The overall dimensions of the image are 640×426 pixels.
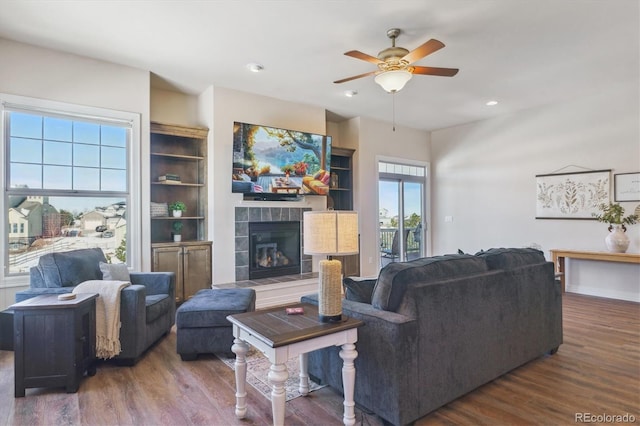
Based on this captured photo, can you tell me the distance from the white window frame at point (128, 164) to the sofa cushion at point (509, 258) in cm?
378

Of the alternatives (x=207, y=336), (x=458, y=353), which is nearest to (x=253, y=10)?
(x=207, y=336)

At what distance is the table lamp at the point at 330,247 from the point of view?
195 centimetres

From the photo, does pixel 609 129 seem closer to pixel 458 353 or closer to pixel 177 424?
pixel 458 353

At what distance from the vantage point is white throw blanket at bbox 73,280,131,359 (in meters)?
2.77

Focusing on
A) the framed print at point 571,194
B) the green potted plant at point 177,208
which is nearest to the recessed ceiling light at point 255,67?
the green potted plant at point 177,208

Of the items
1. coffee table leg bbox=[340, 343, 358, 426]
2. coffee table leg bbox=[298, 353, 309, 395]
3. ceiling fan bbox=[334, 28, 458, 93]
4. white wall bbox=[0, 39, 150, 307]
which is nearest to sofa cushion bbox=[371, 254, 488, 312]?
coffee table leg bbox=[340, 343, 358, 426]

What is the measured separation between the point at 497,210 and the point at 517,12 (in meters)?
4.04

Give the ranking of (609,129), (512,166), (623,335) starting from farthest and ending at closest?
(512,166) → (609,129) → (623,335)

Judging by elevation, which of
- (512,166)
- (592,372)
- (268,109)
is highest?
(268,109)

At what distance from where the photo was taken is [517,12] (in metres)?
3.02

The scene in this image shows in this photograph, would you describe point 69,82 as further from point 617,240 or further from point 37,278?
point 617,240

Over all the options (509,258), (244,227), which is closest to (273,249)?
(244,227)

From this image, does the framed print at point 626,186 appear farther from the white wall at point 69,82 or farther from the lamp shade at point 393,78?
the white wall at point 69,82

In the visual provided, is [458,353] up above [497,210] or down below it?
below
